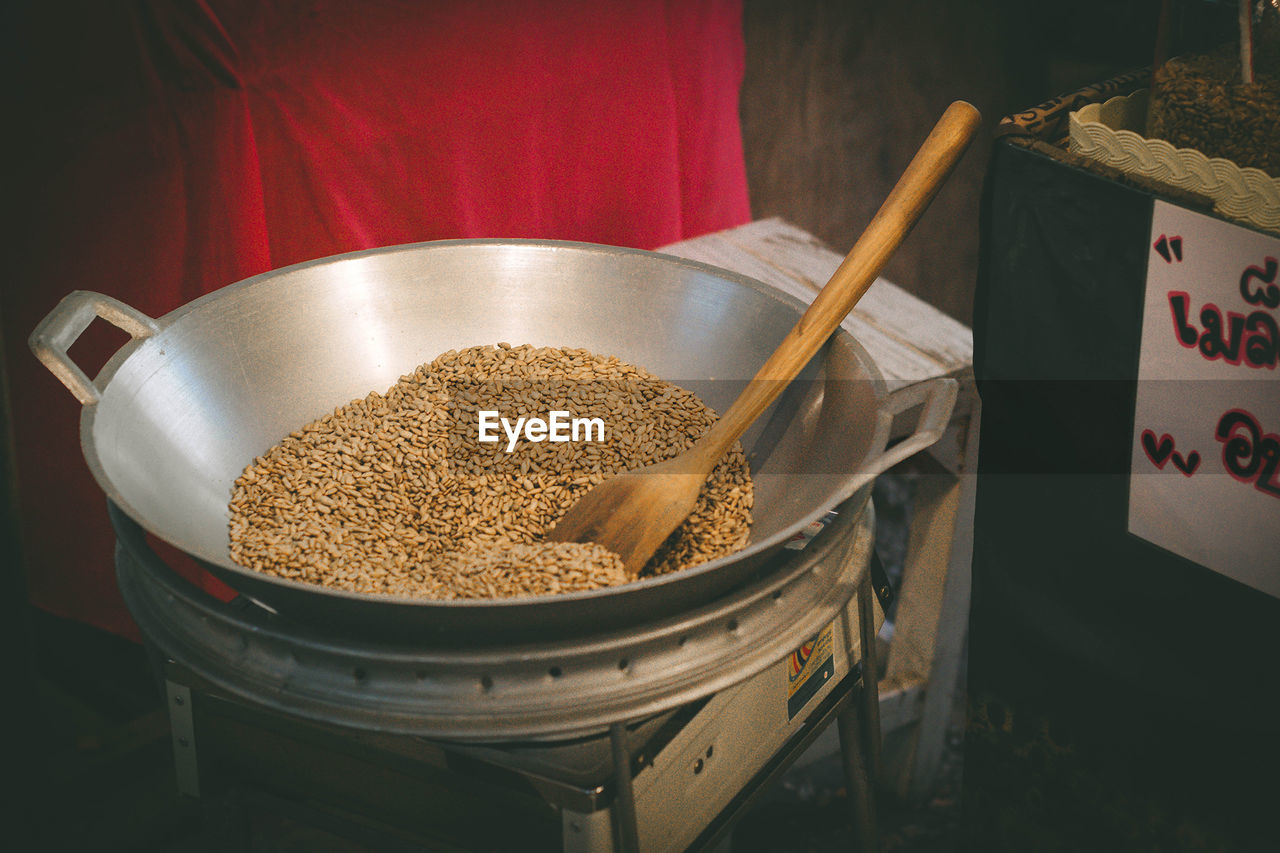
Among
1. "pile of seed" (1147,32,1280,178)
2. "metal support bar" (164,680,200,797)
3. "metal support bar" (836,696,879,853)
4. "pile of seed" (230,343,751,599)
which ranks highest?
"pile of seed" (1147,32,1280,178)

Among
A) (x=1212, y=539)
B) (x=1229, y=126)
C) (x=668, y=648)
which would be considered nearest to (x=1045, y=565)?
(x=1212, y=539)

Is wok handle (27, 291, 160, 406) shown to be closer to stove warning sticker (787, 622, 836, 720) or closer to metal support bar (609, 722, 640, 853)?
metal support bar (609, 722, 640, 853)

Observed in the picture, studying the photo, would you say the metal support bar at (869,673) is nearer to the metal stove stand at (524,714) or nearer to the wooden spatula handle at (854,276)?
the metal stove stand at (524,714)

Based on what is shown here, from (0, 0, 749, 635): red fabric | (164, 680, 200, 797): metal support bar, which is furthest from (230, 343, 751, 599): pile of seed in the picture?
(0, 0, 749, 635): red fabric

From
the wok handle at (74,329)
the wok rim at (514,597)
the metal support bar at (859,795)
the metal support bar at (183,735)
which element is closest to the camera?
the wok rim at (514,597)

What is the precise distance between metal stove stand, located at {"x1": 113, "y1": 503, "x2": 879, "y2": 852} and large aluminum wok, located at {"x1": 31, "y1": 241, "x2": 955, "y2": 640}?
1.1 inches

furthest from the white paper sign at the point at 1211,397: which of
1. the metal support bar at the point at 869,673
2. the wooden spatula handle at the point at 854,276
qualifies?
the metal support bar at the point at 869,673

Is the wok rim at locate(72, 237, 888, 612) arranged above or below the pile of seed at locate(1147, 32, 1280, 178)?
below

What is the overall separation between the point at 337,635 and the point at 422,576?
159 mm

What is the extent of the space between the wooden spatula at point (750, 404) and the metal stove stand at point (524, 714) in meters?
0.12

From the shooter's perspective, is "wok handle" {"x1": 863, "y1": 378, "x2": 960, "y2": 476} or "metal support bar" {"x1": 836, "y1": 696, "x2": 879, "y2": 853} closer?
"wok handle" {"x1": 863, "y1": 378, "x2": 960, "y2": 476}

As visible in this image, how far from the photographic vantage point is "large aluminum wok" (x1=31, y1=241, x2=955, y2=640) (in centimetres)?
70

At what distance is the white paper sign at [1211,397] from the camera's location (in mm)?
877

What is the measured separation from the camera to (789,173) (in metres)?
2.46
